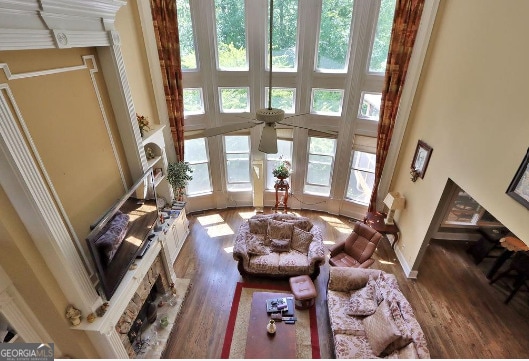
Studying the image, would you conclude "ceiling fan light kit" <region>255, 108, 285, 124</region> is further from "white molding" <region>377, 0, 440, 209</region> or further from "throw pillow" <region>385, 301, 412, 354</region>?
"white molding" <region>377, 0, 440, 209</region>

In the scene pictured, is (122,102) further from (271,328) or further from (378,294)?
(378,294)

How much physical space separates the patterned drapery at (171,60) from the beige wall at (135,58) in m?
0.31

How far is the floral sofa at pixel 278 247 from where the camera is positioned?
5.02 m

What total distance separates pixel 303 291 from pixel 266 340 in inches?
41.1

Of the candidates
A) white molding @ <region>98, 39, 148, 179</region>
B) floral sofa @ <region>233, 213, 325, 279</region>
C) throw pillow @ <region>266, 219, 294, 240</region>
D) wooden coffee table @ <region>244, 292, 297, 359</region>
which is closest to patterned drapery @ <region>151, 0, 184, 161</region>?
white molding @ <region>98, 39, 148, 179</region>

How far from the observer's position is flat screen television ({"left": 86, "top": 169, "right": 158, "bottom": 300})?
9.48 ft

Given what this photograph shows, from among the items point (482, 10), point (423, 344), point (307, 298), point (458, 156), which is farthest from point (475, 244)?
point (482, 10)

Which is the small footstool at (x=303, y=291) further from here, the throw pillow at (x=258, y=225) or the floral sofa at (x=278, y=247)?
the throw pillow at (x=258, y=225)

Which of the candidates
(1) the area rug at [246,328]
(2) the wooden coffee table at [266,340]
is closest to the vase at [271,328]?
(2) the wooden coffee table at [266,340]

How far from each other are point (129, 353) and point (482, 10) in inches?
262

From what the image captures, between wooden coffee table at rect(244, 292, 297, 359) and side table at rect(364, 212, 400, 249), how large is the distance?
2.98m

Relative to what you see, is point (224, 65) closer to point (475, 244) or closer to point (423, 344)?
point (423, 344)

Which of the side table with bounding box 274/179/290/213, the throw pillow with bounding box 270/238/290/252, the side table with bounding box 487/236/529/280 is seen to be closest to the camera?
the side table with bounding box 487/236/529/280

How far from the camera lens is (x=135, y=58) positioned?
4.89 meters
